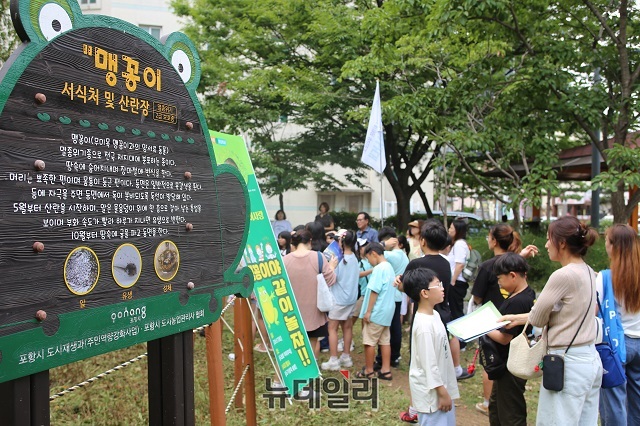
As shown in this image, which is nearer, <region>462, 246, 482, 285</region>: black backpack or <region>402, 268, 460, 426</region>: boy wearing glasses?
<region>402, 268, 460, 426</region>: boy wearing glasses

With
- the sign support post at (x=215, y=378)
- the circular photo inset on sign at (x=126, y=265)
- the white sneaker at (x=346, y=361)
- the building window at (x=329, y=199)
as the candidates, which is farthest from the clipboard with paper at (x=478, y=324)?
the building window at (x=329, y=199)

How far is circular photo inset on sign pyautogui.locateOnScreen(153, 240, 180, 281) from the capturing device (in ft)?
7.91

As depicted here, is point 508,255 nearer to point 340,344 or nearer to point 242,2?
point 340,344

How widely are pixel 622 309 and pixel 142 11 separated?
2334 cm

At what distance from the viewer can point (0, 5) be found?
568cm

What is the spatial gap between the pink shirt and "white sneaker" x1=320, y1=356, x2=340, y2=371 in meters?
0.65

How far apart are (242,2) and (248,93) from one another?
241 centimetres

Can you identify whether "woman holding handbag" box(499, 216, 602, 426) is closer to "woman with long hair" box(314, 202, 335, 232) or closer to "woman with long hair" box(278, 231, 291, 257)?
"woman with long hair" box(278, 231, 291, 257)

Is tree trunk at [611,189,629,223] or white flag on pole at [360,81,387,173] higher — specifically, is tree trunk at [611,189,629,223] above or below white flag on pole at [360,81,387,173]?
below

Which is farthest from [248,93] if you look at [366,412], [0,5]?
[366,412]

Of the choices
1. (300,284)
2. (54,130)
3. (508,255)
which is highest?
(54,130)

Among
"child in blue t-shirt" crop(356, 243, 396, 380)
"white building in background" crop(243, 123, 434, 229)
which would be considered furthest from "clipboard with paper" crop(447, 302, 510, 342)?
"white building in background" crop(243, 123, 434, 229)

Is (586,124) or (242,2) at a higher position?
(242,2)

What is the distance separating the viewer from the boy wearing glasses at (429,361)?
3287 mm
